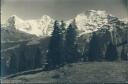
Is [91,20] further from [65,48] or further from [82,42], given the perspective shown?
[65,48]

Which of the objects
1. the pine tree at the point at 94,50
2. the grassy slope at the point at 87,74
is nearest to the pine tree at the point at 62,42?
the grassy slope at the point at 87,74

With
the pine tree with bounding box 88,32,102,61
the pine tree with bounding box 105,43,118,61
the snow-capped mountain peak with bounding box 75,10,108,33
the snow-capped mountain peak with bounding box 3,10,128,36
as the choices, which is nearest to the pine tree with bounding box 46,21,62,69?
the snow-capped mountain peak with bounding box 3,10,128,36

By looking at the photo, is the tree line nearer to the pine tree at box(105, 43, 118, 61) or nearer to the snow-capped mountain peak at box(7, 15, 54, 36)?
the pine tree at box(105, 43, 118, 61)

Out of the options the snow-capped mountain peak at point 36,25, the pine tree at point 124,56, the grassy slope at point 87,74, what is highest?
the snow-capped mountain peak at point 36,25

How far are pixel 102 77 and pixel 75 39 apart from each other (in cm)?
83

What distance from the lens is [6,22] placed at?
6137mm

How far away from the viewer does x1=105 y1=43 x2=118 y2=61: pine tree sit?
6.07 m

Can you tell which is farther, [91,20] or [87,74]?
[91,20]

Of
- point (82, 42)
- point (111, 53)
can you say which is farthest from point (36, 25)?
point (111, 53)

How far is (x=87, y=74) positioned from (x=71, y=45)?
589mm

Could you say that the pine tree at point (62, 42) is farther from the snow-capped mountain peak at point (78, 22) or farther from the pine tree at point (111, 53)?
the pine tree at point (111, 53)

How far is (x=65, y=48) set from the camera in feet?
20.2

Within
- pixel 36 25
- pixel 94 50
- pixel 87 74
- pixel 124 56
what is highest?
pixel 36 25

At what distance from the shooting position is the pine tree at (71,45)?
6100 millimetres
